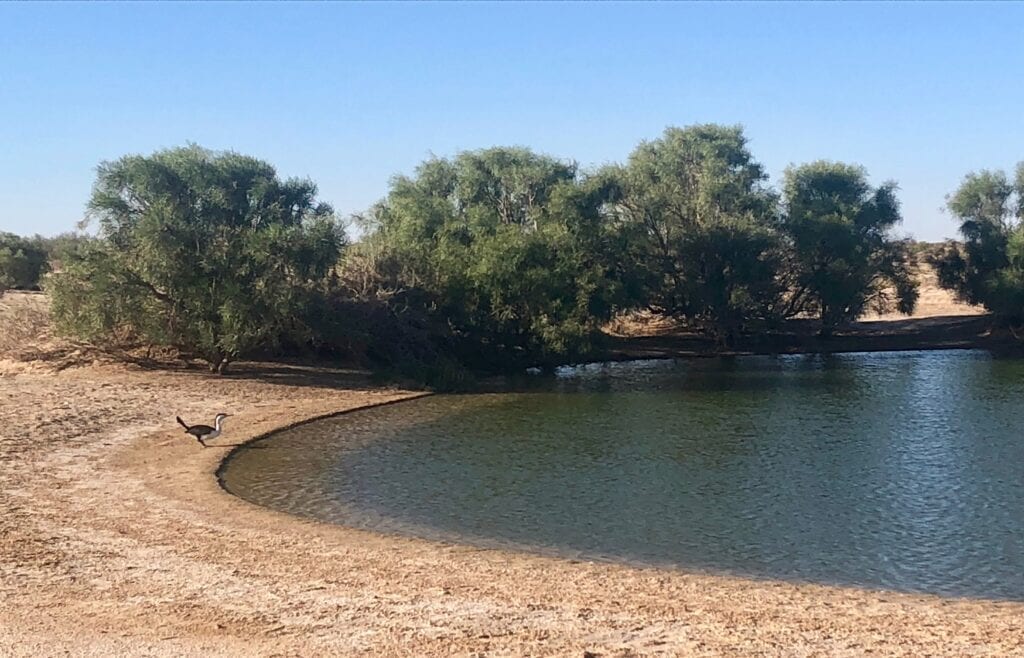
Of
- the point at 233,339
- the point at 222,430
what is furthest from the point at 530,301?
the point at 222,430

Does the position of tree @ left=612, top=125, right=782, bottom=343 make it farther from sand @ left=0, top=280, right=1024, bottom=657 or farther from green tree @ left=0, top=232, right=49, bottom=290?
green tree @ left=0, top=232, right=49, bottom=290

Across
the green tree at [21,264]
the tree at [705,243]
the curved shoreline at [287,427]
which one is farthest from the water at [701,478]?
the green tree at [21,264]

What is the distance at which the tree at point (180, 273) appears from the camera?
29453mm

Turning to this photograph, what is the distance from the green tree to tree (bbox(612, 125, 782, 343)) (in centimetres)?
3393

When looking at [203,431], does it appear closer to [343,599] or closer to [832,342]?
[343,599]

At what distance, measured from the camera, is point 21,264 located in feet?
186

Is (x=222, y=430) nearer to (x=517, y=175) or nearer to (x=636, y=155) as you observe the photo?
(x=517, y=175)

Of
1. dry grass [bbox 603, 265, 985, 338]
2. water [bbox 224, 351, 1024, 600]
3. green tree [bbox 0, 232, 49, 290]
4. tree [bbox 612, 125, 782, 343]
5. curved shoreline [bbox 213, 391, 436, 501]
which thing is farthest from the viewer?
green tree [bbox 0, 232, 49, 290]

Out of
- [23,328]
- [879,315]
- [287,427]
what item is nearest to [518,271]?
[287,427]

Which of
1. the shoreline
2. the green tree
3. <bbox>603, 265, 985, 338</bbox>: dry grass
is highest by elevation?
the green tree

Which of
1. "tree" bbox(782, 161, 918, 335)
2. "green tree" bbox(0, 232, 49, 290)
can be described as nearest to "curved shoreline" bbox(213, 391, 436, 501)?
"tree" bbox(782, 161, 918, 335)

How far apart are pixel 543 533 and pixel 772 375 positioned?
1015 inches

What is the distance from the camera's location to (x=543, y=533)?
48.6ft

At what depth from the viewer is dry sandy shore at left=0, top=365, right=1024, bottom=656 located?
9.25 metres
